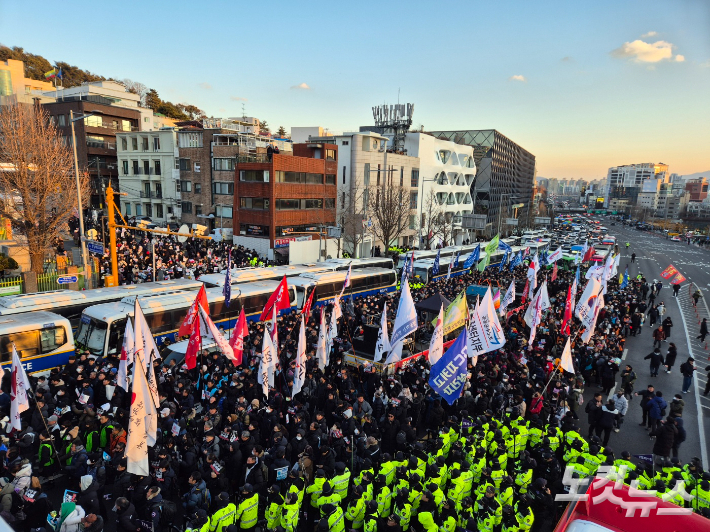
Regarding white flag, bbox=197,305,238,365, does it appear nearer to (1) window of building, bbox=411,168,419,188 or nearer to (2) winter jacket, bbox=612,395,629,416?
(2) winter jacket, bbox=612,395,629,416

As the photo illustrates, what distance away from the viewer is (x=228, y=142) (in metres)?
A: 40.8

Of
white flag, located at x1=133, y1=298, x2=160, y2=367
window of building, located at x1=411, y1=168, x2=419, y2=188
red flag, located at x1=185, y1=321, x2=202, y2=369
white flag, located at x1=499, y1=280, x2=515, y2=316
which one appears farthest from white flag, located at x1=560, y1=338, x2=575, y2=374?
window of building, located at x1=411, y1=168, x2=419, y2=188

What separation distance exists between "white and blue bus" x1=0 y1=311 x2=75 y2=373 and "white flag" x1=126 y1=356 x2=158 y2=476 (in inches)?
300

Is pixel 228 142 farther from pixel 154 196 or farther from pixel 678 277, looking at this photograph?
pixel 678 277

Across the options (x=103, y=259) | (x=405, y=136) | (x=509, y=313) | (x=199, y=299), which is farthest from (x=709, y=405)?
(x=405, y=136)

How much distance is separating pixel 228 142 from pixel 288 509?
128ft

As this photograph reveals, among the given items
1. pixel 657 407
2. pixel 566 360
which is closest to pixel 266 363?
pixel 566 360

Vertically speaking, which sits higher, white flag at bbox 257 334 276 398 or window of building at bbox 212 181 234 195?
window of building at bbox 212 181 234 195

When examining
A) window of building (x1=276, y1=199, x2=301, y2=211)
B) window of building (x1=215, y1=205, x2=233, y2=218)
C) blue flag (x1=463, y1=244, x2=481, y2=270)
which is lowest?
blue flag (x1=463, y1=244, x2=481, y2=270)

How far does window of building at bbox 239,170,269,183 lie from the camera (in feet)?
118

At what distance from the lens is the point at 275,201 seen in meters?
36.2

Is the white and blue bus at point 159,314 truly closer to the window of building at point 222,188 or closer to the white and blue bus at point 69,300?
the white and blue bus at point 69,300

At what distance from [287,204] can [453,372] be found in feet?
96.3

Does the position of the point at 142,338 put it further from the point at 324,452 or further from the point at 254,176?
the point at 254,176
